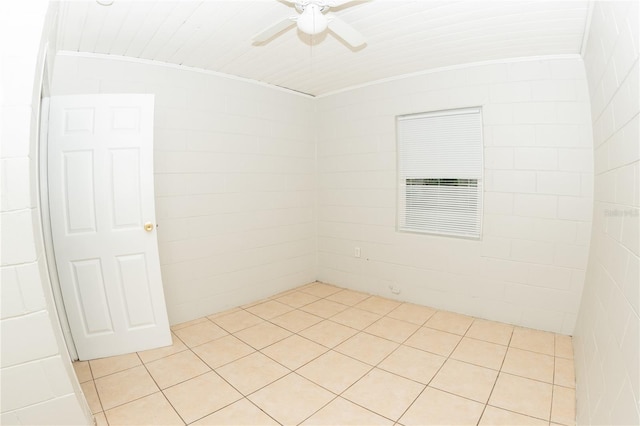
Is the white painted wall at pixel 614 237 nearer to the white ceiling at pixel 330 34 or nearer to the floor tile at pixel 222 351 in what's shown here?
the white ceiling at pixel 330 34

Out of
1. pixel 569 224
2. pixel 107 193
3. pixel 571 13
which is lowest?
pixel 569 224

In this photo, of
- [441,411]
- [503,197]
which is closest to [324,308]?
[441,411]

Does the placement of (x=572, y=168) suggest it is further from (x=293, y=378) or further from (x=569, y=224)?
(x=293, y=378)

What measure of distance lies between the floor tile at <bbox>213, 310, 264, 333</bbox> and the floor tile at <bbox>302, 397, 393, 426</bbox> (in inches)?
51.1

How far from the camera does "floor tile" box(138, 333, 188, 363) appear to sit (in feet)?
7.50

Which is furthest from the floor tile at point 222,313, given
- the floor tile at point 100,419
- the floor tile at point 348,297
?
the floor tile at point 100,419

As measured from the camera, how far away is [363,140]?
3.54m

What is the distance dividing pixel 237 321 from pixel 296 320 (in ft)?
1.95

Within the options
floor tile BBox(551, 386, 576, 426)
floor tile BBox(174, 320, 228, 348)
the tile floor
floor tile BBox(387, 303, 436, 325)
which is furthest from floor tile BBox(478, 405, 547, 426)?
floor tile BBox(174, 320, 228, 348)

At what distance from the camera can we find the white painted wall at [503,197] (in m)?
2.43

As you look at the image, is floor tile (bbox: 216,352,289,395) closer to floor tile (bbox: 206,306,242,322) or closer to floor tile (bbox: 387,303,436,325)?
floor tile (bbox: 206,306,242,322)

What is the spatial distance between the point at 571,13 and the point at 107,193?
3.51 metres

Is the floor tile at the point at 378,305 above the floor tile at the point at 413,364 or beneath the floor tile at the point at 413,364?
above

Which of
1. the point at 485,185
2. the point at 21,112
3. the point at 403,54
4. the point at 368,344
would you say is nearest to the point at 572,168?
the point at 485,185
